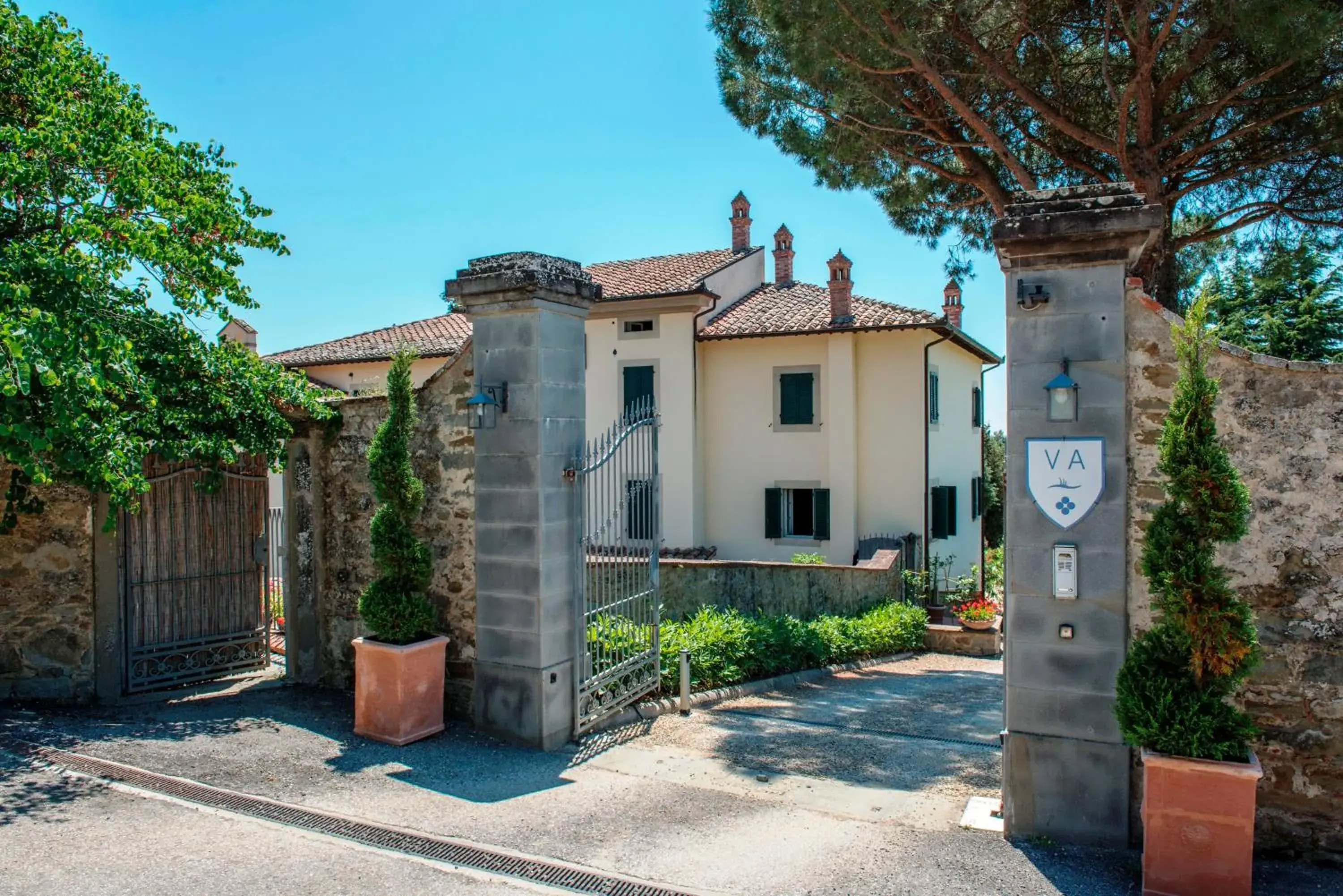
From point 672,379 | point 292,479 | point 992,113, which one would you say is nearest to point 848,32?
point 992,113

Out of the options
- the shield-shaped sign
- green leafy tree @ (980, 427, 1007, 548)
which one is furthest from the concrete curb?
green leafy tree @ (980, 427, 1007, 548)

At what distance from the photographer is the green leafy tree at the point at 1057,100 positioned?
1078cm

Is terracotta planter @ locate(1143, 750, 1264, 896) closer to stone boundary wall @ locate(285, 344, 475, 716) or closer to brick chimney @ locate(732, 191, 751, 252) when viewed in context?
stone boundary wall @ locate(285, 344, 475, 716)

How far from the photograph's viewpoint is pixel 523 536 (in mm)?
6996

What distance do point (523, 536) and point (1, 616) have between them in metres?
4.77

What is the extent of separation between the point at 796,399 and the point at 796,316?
2033 mm

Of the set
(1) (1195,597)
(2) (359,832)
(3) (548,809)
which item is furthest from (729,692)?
(1) (1195,597)

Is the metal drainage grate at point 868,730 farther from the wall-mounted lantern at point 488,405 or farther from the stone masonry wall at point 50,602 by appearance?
the stone masonry wall at point 50,602

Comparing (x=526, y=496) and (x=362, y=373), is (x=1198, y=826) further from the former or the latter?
(x=362, y=373)

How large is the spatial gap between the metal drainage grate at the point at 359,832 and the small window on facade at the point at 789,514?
53.2 ft

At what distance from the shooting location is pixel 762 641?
11.0 m

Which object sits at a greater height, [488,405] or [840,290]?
[840,290]

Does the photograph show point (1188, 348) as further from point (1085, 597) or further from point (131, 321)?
point (131, 321)

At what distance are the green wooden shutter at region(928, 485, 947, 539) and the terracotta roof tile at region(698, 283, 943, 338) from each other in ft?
13.3
